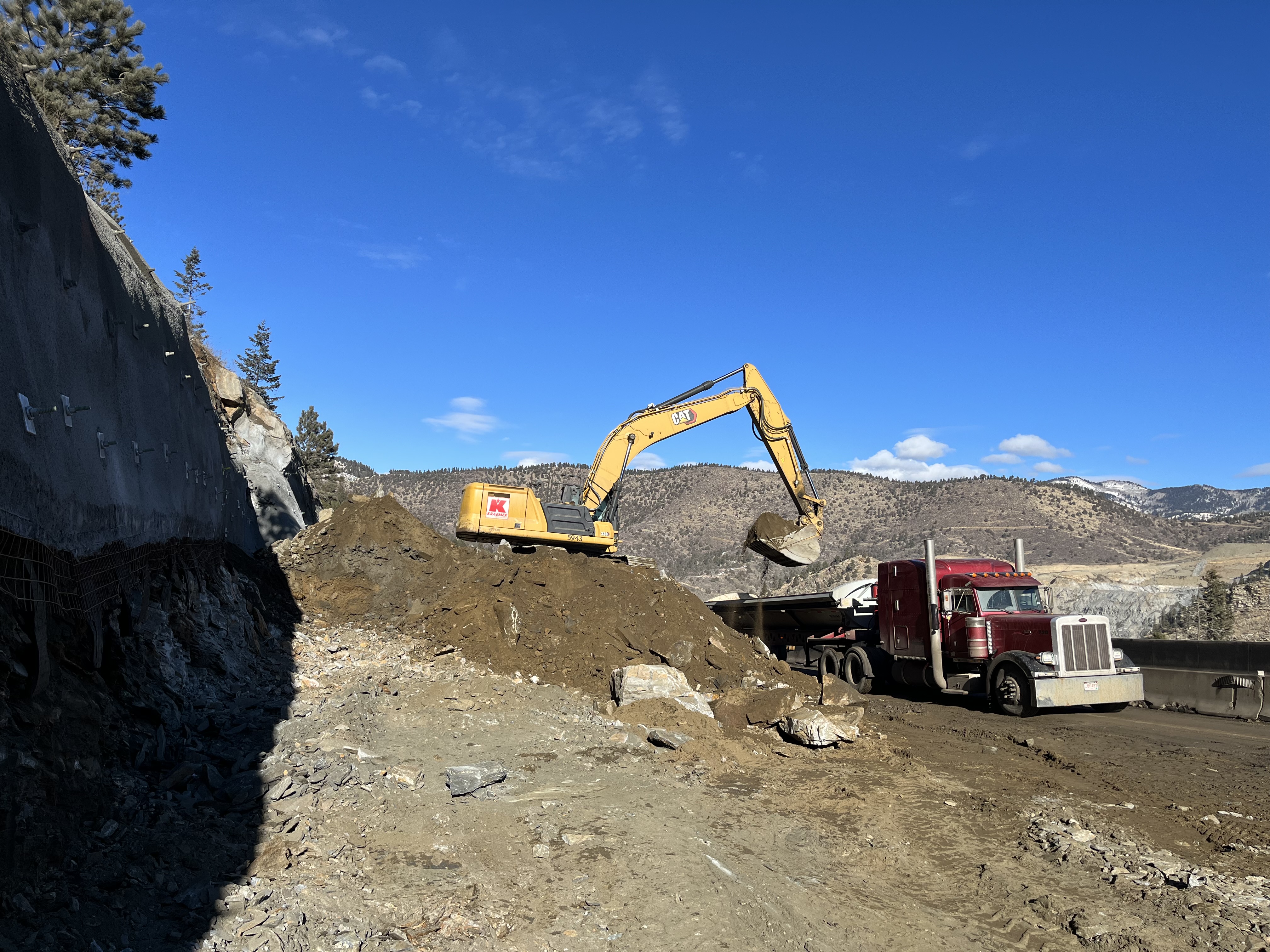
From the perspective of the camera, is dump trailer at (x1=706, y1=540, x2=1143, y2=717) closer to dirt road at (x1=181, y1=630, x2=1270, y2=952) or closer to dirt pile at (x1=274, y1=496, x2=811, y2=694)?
dirt road at (x1=181, y1=630, x2=1270, y2=952)

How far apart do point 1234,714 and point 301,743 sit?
50.2 feet

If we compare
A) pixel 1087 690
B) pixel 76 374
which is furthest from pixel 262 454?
pixel 1087 690

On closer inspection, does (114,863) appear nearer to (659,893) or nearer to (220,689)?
(659,893)

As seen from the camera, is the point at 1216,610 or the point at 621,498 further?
the point at 1216,610

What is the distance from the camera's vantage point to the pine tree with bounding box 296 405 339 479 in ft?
141

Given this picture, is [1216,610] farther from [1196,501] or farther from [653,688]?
[1196,501]

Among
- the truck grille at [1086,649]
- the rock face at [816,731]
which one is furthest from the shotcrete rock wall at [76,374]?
the truck grille at [1086,649]

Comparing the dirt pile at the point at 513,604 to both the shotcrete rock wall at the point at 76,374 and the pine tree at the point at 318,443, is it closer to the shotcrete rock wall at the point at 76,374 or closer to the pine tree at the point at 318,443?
the shotcrete rock wall at the point at 76,374

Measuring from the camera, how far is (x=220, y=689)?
31.1ft

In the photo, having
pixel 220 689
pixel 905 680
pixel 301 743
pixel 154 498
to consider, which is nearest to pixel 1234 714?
pixel 905 680

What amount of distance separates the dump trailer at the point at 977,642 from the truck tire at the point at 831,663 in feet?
0.08

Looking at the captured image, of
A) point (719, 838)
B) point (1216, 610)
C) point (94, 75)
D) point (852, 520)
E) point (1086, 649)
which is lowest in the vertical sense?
point (719, 838)

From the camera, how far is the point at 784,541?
18.3 metres

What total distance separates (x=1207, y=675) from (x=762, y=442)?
10.5m
